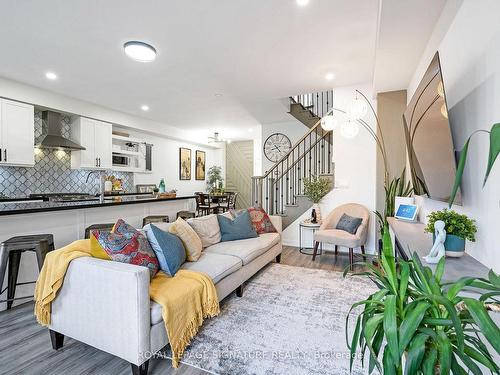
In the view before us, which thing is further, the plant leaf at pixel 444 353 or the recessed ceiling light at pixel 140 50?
the recessed ceiling light at pixel 140 50

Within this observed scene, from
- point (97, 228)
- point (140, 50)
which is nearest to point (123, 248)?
point (97, 228)

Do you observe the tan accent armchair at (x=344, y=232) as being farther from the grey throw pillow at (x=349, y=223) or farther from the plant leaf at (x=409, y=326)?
the plant leaf at (x=409, y=326)

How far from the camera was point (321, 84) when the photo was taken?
423 centimetres

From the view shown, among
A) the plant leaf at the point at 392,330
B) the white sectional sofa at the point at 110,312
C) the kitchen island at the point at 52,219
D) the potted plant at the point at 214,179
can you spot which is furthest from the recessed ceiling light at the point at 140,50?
the potted plant at the point at 214,179

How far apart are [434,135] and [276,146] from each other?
5365 mm

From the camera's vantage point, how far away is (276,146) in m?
7.12

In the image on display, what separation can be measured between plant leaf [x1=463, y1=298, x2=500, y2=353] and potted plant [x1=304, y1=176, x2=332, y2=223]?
3.73 m

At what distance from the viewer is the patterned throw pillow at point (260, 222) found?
3743 mm

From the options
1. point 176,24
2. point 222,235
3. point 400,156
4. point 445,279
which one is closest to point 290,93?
point 400,156

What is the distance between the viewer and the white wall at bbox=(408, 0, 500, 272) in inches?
51.6

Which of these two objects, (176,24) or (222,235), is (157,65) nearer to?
(176,24)

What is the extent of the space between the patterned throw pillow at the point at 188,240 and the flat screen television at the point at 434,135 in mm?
2154

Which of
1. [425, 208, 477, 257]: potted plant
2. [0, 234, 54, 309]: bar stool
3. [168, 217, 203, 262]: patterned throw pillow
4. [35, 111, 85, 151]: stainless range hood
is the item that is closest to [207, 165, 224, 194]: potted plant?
[35, 111, 85, 151]: stainless range hood

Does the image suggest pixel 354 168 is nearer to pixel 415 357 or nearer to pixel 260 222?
pixel 260 222
